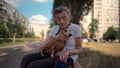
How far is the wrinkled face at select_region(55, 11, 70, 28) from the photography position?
2.90 meters

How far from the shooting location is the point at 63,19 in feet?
9.59

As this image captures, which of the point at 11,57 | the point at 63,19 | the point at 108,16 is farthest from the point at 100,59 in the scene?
the point at 108,16

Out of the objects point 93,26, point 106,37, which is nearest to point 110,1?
point 106,37

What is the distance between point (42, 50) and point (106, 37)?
124150mm

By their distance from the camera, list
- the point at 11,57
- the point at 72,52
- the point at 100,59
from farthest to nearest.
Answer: the point at 11,57 → the point at 100,59 → the point at 72,52

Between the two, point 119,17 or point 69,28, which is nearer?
point 69,28

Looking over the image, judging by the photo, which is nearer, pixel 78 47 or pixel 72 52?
pixel 72 52

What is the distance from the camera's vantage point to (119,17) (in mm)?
157375

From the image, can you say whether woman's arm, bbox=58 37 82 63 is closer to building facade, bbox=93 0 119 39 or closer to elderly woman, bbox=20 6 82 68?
elderly woman, bbox=20 6 82 68

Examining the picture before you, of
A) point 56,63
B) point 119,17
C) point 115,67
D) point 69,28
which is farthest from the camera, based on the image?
point 119,17

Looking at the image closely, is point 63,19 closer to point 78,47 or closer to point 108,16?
point 78,47

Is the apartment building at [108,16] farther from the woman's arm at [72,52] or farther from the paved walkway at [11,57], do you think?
the woman's arm at [72,52]

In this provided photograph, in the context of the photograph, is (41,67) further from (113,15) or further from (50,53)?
(113,15)

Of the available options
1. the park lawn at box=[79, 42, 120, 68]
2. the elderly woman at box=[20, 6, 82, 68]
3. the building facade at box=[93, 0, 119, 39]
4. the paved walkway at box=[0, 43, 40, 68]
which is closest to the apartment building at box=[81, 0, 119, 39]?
the building facade at box=[93, 0, 119, 39]
